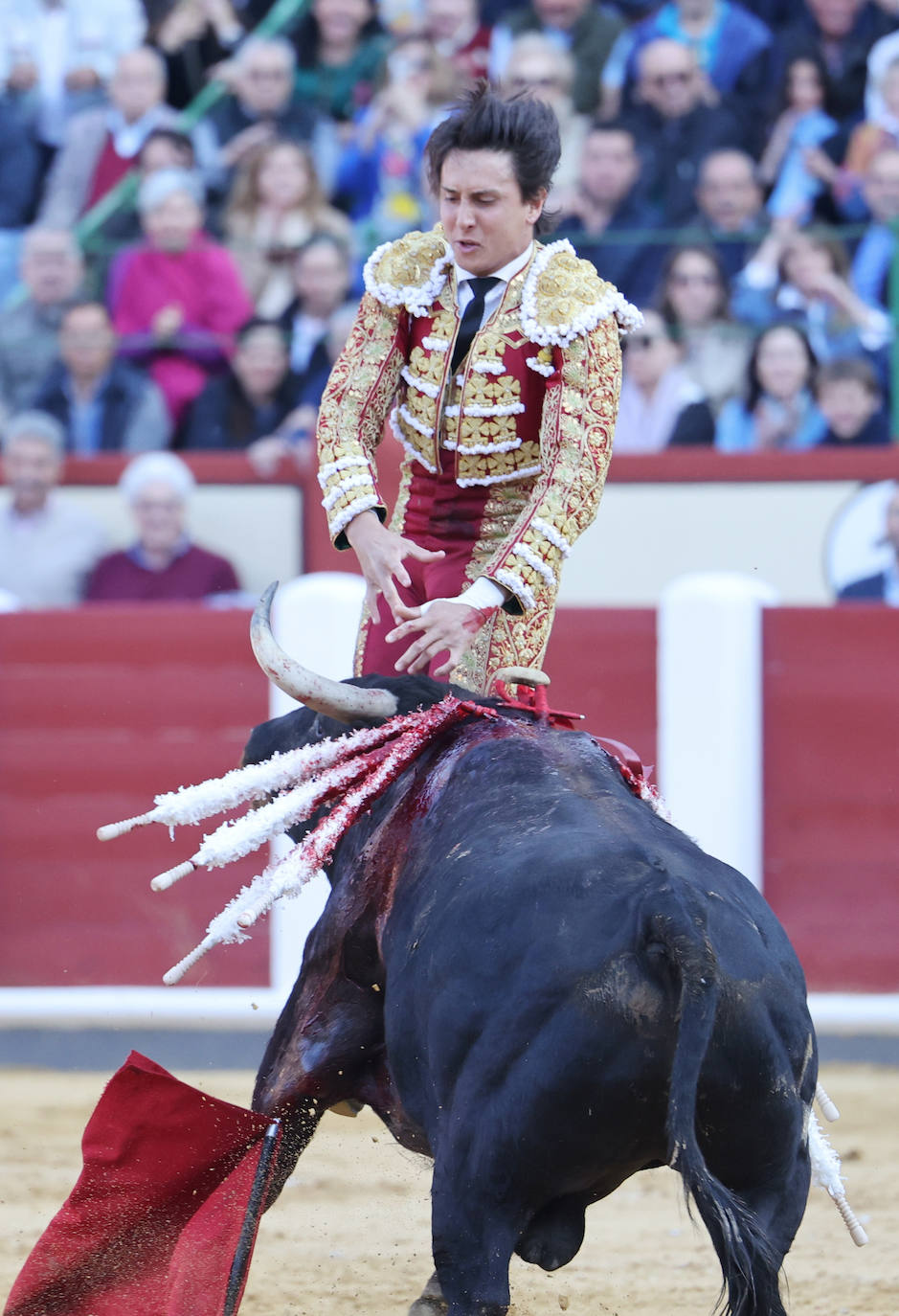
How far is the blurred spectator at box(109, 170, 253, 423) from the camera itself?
6043 millimetres

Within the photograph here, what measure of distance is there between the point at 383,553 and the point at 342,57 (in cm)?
507

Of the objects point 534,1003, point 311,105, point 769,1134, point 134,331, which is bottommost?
point 769,1134

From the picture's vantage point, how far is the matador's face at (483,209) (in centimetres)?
248

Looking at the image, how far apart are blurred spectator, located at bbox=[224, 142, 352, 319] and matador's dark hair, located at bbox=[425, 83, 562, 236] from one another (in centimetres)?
380

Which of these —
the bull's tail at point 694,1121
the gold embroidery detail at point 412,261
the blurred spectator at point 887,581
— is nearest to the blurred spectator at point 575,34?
the blurred spectator at point 887,581

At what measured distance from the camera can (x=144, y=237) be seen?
22.0ft

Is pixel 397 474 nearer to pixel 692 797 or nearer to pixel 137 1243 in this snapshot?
pixel 692 797

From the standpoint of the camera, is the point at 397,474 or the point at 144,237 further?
the point at 144,237

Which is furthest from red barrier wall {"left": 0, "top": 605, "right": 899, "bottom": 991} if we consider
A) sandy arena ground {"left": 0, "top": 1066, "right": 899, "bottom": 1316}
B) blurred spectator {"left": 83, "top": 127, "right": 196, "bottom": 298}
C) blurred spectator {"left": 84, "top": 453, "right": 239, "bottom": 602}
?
blurred spectator {"left": 83, "top": 127, "right": 196, "bottom": 298}

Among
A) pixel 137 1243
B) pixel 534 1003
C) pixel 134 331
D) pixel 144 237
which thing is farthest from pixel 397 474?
pixel 534 1003

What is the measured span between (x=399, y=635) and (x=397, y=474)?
277 centimetres

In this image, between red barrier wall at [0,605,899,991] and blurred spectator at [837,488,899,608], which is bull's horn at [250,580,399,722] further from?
blurred spectator at [837,488,899,608]

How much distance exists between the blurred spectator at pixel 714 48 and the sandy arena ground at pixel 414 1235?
11.7ft

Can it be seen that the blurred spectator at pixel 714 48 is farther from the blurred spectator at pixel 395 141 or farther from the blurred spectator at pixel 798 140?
the blurred spectator at pixel 395 141
